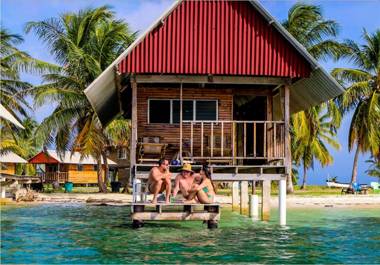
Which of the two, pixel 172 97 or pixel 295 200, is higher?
pixel 172 97

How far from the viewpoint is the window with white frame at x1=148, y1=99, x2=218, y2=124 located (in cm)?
2150

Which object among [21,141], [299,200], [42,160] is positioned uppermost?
[21,141]

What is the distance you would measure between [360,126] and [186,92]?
72.2 feet

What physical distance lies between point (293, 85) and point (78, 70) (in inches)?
695

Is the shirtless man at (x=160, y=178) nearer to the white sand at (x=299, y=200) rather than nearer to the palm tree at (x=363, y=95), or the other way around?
the white sand at (x=299, y=200)

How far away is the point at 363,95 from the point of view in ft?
136

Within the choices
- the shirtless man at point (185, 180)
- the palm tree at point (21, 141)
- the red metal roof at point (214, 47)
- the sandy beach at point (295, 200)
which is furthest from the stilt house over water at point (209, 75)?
the palm tree at point (21, 141)

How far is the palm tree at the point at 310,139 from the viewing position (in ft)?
125

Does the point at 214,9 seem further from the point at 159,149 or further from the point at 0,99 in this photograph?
the point at 0,99

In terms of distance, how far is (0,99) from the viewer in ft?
131

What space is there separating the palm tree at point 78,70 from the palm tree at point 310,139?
10.8 metres

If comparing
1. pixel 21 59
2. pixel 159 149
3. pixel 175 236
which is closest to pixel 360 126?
pixel 21 59

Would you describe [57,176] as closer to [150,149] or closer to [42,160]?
[42,160]

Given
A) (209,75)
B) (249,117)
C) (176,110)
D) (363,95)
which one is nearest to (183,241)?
(209,75)
